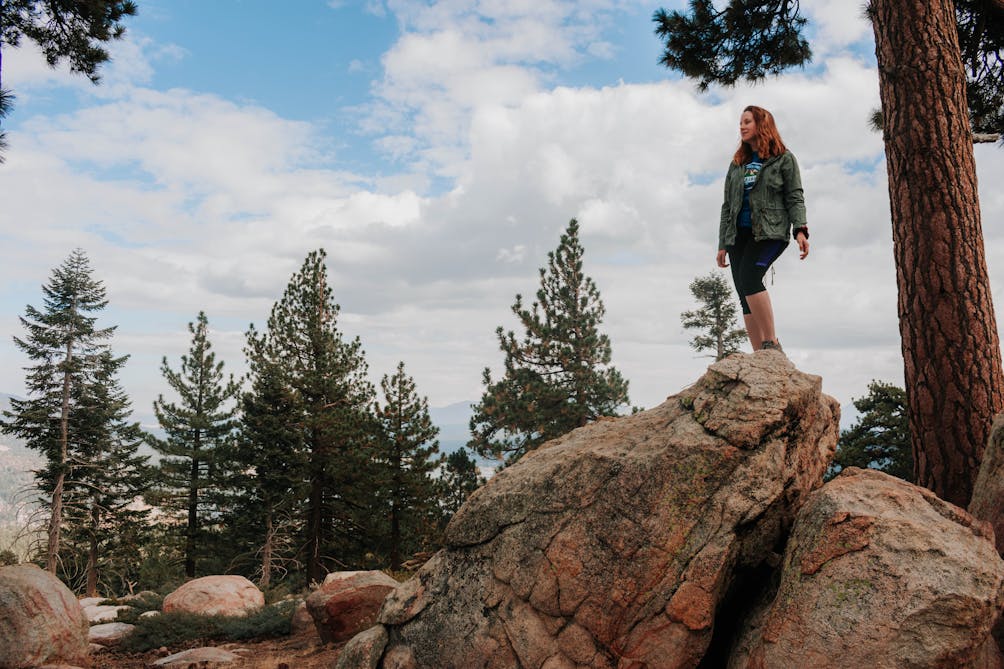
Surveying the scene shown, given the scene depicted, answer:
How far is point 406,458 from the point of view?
2516cm

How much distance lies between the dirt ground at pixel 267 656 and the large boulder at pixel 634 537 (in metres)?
3.42

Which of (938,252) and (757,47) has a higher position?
(757,47)

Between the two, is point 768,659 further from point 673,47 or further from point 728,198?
point 673,47

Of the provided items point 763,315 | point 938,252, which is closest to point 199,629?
point 763,315

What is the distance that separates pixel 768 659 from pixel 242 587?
441 inches

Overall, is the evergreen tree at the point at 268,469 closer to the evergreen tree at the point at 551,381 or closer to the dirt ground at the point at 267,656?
the evergreen tree at the point at 551,381

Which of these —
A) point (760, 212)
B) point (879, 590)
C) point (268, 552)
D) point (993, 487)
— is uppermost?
point (760, 212)

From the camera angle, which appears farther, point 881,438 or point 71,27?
point 881,438

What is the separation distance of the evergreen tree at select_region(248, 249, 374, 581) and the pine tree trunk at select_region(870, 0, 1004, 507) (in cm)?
1915

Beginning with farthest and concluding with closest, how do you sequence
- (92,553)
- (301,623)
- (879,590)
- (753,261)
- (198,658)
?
(92,553), (301,623), (198,658), (753,261), (879,590)

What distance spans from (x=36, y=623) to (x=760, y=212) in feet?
30.0

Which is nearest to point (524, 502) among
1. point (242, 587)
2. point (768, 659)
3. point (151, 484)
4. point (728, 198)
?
point (768, 659)

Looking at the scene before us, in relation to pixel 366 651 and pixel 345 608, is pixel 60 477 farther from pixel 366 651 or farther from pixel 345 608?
pixel 366 651

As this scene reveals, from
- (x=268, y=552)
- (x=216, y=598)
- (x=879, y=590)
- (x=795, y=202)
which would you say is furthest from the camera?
(x=268, y=552)
